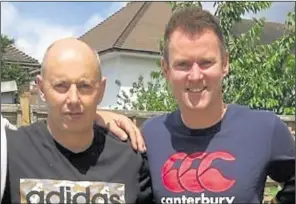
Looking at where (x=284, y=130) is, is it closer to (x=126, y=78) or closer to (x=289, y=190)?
(x=289, y=190)

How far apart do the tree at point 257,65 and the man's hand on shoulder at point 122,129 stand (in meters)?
2.75

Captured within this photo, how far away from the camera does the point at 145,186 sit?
1.97 meters

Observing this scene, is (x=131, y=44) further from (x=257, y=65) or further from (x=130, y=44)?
(x=257, y=65)

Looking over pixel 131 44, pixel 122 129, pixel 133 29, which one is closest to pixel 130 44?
pixel 131 44

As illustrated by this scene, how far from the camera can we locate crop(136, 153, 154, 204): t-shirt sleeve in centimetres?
195

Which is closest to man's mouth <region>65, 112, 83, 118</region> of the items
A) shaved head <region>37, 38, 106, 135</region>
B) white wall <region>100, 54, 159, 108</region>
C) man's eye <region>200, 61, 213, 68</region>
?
shaved head <region>37, 38, 106, 135</region>

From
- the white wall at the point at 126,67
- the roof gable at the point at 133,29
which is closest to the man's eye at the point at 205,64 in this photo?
the roof gable at the point at 133,29

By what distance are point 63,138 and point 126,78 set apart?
48.8 ft

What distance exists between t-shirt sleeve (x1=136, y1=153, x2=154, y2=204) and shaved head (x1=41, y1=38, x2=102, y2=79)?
344 mm

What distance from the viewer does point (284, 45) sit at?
5602 millimetres

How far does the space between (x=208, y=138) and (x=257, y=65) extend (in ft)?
14.2

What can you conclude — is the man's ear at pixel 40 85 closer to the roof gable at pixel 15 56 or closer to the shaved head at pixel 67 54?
the shaved head at pixel 67 54

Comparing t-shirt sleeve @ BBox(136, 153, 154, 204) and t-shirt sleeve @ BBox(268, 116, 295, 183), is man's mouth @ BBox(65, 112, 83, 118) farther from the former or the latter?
t-shirt sleeve @ BBox(268, 116, 295, 183)

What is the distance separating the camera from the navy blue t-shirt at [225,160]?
75.0 inches
